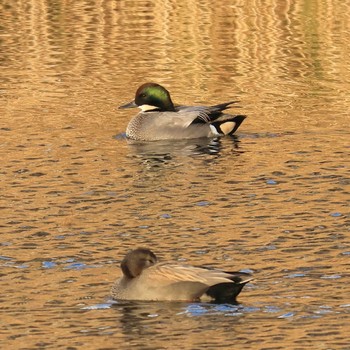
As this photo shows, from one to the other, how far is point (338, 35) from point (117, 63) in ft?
14.2

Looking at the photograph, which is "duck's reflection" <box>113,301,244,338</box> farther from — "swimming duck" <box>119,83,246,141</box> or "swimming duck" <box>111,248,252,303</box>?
"swimming duck" <box>119,83,246,141</box>

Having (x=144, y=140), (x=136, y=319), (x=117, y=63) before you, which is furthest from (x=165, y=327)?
(x=117, y=63)

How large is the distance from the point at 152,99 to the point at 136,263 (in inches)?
334

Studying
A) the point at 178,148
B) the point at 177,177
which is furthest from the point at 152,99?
the point at 177,177

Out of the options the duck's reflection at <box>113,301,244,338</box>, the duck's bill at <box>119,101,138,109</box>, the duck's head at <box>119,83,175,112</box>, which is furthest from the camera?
the duck's bill at <box>119,101,138,109</box>

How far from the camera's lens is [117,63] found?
978 inches

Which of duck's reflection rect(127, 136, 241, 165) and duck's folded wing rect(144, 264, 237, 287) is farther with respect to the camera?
duck's reflection rect(127, 136, 241, 165)

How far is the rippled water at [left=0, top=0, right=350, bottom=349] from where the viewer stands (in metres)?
11.2

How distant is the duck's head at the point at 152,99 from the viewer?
20094mm

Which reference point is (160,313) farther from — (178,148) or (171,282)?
(178,148)

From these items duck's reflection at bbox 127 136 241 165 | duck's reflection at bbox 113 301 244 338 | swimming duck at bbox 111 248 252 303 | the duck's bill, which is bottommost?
duck's reflection at bbox 127 136 241 165

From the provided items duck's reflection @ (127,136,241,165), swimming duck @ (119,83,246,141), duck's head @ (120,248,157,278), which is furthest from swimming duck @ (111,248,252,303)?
swimming duck @ (119,83,246,141)

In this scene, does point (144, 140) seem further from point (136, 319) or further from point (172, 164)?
point (136, 319)

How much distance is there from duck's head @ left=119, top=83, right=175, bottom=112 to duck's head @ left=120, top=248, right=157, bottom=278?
828 centimetres
